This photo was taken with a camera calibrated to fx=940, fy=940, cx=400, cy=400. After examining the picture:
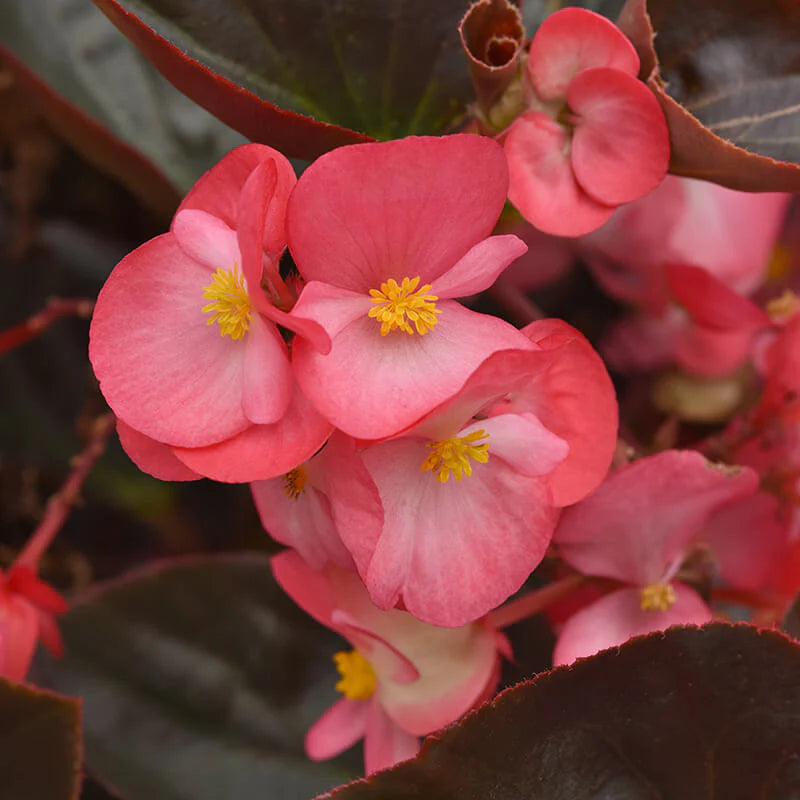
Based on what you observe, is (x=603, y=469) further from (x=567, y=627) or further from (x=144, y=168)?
(x=144, y=168)

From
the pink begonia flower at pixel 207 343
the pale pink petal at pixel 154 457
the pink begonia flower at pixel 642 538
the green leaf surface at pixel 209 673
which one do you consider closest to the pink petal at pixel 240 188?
the pink begonia flower at pixel 207 343

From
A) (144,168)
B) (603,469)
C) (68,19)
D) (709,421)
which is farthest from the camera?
(709,421)

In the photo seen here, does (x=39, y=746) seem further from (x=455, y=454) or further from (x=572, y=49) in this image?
(x=572, y=49)

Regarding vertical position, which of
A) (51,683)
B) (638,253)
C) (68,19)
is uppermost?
(68,19)

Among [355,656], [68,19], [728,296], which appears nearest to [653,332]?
[728,296]

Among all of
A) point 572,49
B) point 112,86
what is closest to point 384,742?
point 572,49

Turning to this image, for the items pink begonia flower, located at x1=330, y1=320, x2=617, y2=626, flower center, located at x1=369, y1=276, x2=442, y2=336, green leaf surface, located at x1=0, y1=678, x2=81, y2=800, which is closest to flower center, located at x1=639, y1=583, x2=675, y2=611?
pink begonia flower, located at x1=330, y1=320, x2=617, y2=626

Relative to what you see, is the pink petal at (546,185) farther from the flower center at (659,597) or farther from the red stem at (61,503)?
the red stem at (61,503)

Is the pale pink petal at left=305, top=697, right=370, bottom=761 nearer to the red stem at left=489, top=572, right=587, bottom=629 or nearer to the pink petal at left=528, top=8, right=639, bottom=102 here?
the red stem at left=489, top=572, right=587, bottom=629
